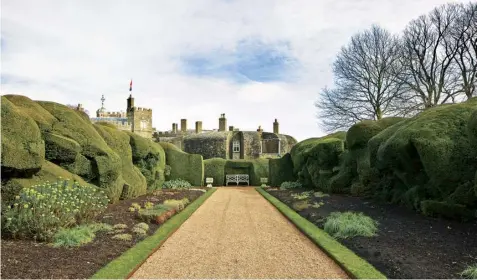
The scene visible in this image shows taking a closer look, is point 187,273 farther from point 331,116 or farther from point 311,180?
point 331,116

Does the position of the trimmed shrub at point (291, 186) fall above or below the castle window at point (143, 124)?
below

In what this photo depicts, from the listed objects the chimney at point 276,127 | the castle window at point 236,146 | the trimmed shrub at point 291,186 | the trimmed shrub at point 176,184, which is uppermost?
the chimney at point 276,127

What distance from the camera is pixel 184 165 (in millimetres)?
25531

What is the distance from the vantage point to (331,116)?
93.4 feet

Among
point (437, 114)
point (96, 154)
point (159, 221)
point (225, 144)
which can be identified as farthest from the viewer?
point (225, 144)

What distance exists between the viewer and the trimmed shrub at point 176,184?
23127 mm

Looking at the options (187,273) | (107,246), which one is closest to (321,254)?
(187,273)

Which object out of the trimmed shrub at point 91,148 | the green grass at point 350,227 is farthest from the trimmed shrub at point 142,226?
the green grass at point 350,227

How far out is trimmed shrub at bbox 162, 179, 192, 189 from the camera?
23.1 meters

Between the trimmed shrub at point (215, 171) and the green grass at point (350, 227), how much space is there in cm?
2012

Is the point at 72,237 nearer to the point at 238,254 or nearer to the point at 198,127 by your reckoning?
the point at 238,254

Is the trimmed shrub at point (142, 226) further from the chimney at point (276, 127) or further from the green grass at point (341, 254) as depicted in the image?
the chimney at point (276, 127)

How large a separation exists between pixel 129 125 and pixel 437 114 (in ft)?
133

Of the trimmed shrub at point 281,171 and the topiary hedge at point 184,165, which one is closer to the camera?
the topiary hedge at point 184,165
